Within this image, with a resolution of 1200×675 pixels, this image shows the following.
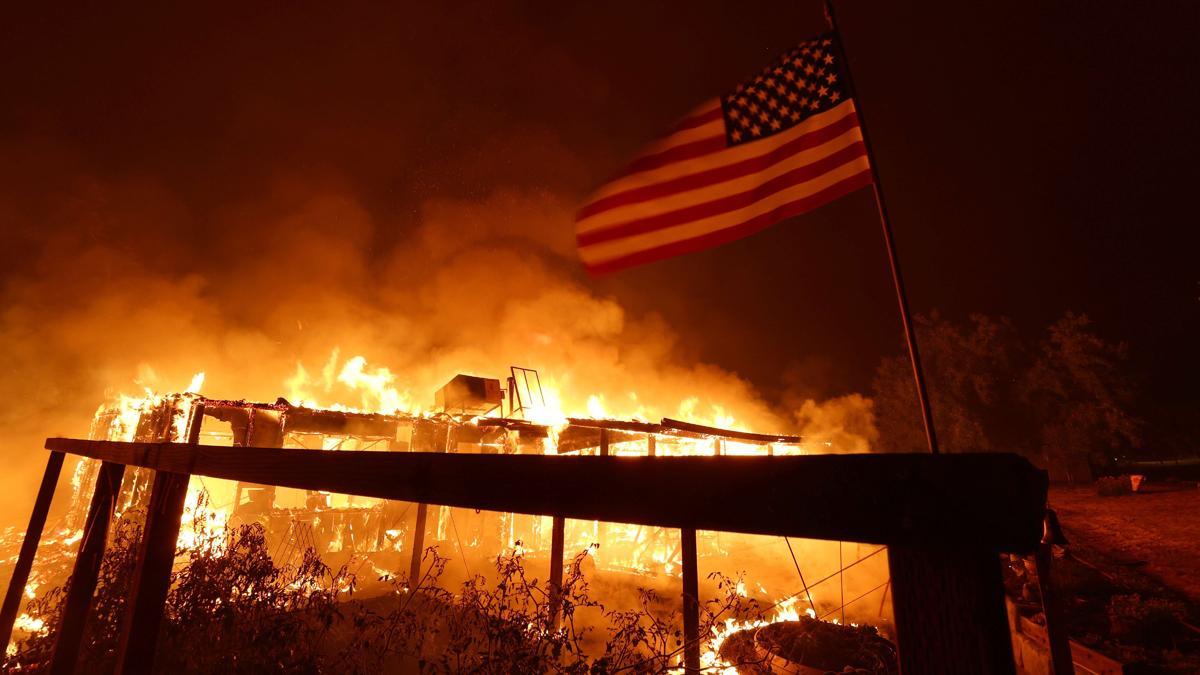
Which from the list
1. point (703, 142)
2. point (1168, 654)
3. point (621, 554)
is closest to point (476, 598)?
point (703, 142)

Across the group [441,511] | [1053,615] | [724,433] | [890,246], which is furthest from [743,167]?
[441,511]

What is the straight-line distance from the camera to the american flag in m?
5.70

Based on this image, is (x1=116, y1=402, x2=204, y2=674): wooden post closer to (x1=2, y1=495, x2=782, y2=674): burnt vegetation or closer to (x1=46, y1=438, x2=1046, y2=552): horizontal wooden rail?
(x1=46, y1=438, x2=1046, y2=552): horizontal wooden rail

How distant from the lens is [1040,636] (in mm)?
7348

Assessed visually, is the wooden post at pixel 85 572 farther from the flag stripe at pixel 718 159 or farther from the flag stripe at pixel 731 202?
the flag stripe at pixel 718 159

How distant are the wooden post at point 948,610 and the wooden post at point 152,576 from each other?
3.12 m

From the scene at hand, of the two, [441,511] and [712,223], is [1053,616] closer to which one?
[712,223]

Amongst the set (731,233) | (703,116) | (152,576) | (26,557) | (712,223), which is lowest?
(26,557)

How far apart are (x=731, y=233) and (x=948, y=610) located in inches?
213

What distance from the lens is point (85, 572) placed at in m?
4.25

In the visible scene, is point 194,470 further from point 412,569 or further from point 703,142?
point 412,569

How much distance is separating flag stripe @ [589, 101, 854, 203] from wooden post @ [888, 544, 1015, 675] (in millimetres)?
5715

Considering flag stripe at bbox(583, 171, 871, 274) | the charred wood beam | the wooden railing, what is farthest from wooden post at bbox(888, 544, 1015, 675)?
the charred wood beam

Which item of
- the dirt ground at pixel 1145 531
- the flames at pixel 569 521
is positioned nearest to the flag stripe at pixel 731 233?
the flames at pixel 569 521
